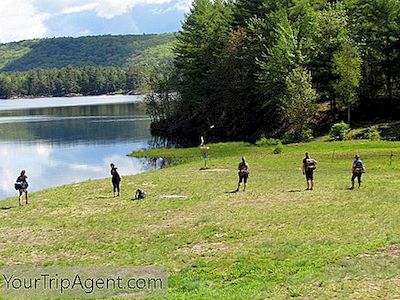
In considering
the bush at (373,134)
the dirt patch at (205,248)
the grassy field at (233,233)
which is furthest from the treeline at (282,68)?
the dirt patch at (205,248)

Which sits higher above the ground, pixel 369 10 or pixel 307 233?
pixel 369 10

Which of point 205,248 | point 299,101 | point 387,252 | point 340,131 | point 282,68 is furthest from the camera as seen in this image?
point 282,68

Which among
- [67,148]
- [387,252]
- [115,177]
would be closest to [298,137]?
[67,148]

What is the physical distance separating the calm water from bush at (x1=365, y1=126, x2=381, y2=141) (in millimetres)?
28361

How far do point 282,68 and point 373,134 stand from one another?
18.8 meters

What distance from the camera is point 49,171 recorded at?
69.0m

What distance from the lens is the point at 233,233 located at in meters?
25.2

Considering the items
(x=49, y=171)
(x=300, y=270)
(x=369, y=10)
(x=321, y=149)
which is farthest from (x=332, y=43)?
(x=300, y=270)

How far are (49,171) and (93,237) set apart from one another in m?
44.4

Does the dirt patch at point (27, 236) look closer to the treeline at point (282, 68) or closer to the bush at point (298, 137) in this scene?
the bush at point (298, 137)

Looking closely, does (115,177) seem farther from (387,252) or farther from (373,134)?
(373,134)

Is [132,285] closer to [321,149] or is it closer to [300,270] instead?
[300,270]

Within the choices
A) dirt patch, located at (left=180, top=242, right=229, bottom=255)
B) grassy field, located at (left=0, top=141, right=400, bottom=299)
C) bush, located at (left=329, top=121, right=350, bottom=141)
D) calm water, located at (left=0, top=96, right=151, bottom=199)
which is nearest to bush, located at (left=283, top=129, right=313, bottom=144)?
bush, located at (left=329, top=121, right=350, bottom=141)

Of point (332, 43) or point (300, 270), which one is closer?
point (300, 270)
